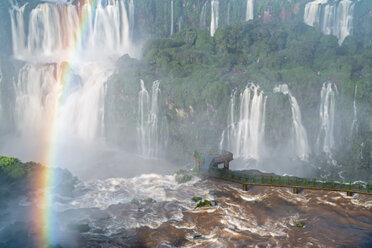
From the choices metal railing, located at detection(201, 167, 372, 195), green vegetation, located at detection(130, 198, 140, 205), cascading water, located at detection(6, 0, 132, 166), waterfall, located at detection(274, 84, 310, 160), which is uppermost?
cascading water, located at detection(6, 0, 132, 166)

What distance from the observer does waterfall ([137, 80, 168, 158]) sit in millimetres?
60812

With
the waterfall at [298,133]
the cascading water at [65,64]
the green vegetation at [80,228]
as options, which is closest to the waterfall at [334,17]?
the waterfall at [298,133]

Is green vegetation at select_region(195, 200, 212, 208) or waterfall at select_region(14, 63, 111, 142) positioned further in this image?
waterfall at select_region(14, 63, 111, 142)

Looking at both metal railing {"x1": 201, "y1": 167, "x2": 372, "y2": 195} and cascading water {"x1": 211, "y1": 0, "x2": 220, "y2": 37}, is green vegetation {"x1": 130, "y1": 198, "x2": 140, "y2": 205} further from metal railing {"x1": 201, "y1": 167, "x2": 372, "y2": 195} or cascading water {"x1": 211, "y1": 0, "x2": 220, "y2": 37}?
cascading water {"x1": 211, "y1": 0, "x2": 220, "y2": 37}

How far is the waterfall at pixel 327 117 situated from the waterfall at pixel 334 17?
2757 centimetres

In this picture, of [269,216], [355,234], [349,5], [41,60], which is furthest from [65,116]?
[349,5]

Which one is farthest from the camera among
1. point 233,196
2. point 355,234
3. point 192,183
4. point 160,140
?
point 160,140

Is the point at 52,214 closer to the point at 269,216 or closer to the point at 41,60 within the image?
the point at 269,216

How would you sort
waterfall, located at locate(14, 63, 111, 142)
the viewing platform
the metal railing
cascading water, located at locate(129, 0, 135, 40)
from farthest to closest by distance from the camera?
cascading water, located at locate(129, 0, 135, 40) → waterfall, located at locate(14, 63, 111, 142) → the viewing platform → the metal railing

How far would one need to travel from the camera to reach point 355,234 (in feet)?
101

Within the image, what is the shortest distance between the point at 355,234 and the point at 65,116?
50.8 metres

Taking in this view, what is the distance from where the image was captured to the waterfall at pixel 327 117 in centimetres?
5594

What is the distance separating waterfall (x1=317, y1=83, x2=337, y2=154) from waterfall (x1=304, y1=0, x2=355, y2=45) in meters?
27.6

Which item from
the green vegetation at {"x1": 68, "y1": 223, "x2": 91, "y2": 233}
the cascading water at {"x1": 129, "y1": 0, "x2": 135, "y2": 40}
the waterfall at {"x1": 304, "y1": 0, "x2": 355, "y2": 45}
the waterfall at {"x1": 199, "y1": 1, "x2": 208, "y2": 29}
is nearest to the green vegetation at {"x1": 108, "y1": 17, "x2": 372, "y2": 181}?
the waterfall at {"x1": 304, "y1": 0, "x2": 355, "y2": 45}
